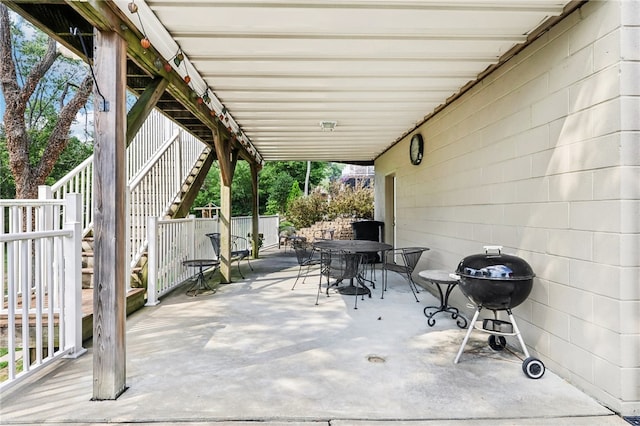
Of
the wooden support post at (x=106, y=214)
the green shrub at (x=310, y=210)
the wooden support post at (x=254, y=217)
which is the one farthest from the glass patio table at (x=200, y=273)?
the green shrub at (x=310, y=210)

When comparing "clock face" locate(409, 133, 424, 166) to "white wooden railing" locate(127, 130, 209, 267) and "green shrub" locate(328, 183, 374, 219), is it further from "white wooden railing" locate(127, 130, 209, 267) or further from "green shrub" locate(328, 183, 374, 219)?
"green shrub" locate(328, 183, 374, 219)

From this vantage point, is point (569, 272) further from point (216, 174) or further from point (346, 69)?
point (216, 174)

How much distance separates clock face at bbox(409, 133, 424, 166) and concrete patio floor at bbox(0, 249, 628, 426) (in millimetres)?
2838

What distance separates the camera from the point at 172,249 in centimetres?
531

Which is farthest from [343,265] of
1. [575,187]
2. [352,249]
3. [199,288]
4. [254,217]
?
[254,217]

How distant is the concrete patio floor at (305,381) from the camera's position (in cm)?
205

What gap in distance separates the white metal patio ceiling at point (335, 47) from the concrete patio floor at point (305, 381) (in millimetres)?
2587

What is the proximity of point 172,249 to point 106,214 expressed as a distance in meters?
3.22

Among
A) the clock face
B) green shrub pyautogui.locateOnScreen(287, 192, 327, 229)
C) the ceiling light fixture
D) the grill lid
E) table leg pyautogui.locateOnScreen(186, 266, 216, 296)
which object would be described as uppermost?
the ceiling light fixture

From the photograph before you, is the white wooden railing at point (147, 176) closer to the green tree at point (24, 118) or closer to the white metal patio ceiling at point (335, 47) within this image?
the white metal patio ceiling at point (335, 47)

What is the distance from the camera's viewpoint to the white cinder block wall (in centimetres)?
209

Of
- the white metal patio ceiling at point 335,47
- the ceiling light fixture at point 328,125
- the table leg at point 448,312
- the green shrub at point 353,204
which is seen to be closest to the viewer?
the white metal patio ceiling at point 335,47

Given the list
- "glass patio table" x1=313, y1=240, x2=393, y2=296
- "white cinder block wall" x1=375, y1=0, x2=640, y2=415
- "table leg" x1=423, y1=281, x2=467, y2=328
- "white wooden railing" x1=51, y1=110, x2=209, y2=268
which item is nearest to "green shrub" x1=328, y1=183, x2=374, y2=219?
"white wooden railing" x1=51, y1=110, x2=209, y2=268

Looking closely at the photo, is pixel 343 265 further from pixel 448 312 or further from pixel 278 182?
pixel 278 182
